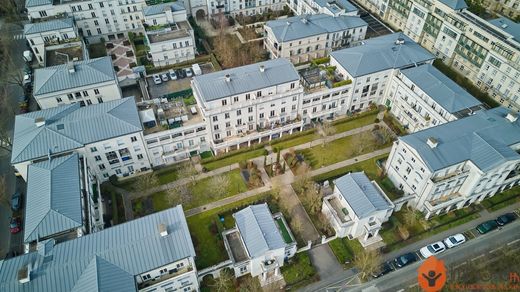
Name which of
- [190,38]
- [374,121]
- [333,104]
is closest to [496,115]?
[374,121]

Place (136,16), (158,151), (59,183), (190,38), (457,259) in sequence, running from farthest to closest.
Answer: (136,16)
(190,38)
(158,151)
(457,259)
(59,183)

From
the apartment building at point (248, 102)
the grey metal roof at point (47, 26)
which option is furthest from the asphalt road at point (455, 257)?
the grey metal roof at point (47, 26)

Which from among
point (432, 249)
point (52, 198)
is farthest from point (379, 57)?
point (52, 198)

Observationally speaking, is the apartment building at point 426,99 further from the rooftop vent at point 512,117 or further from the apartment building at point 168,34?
the apartment building at point 168,34

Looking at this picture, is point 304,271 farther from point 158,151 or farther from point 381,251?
point 158,151

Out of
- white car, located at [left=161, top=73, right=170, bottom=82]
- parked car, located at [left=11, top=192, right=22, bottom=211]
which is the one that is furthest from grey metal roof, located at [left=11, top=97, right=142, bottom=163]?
white car, located at [left=161, top=73, right=170, bottom=82]

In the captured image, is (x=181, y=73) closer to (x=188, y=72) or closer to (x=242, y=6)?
(x=188, y=72)
